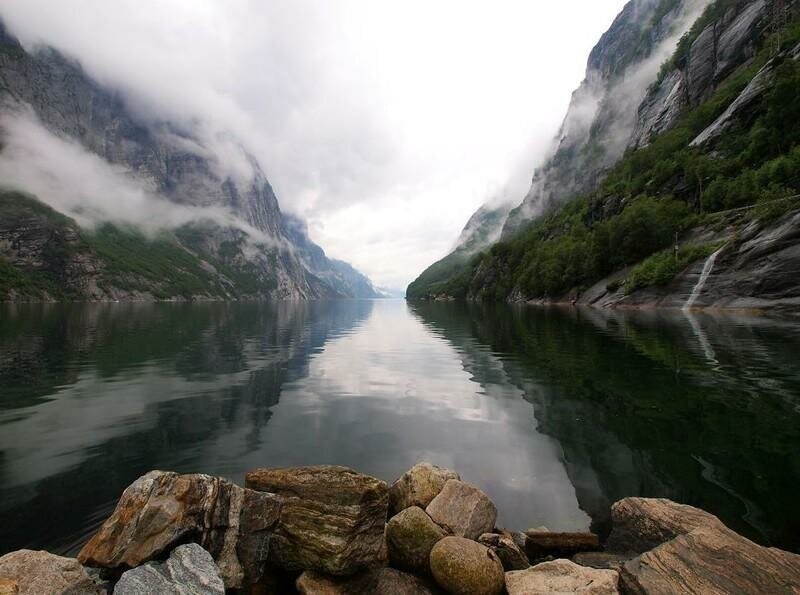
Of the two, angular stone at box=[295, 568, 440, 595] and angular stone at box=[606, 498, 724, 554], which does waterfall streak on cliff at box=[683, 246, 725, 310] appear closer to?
angular stone at box=[606, 498, 724, 554]

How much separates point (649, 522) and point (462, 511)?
12.2 ft

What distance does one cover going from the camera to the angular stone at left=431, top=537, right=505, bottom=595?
20.9 ft

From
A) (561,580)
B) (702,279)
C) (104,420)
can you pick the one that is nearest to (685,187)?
(702,279)

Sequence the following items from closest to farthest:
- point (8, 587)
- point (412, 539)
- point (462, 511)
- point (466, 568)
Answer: point (8, 587) < point (466, 568) < point (412, 539) < point (462, 511)

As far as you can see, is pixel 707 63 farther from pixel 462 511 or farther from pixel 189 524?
pixel 189 524

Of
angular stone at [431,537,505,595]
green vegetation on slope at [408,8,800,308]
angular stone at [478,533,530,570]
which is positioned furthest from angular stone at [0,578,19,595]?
green vegetation on slope at [408,8,800,308]

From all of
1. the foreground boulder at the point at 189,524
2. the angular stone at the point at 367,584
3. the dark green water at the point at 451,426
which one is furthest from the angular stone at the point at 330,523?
the dark green water at the point at 451,426

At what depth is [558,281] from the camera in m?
115

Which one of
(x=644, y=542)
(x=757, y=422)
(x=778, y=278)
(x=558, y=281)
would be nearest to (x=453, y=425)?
(x=644, y=542)

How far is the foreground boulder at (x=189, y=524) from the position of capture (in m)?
5.58

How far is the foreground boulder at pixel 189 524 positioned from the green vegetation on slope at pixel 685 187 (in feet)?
240

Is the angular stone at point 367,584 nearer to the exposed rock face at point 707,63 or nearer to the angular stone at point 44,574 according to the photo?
the angular stone at point 44,574

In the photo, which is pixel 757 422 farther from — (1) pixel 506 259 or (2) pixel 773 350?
(1) pixel 506 259

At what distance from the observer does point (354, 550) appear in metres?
6.67
